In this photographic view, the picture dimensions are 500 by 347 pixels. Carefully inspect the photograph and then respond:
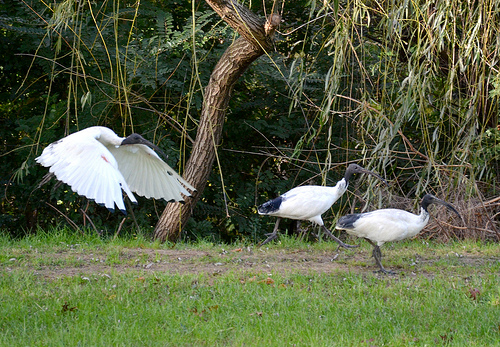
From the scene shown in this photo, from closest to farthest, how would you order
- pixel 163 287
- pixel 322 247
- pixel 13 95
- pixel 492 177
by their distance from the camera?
1. pixel 163 287
2. pixel 322 247
3. pixel 492 177
4. pixel 13 95

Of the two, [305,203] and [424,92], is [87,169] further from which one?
[424,92]

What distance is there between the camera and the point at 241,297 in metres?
5.04

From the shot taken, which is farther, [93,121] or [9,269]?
[93,121]

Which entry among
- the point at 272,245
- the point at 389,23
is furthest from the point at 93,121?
the point at 389,23

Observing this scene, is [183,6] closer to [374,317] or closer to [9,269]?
[9,269]

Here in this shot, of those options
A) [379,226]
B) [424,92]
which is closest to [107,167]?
[379,226]

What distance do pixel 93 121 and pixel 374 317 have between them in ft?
17.8

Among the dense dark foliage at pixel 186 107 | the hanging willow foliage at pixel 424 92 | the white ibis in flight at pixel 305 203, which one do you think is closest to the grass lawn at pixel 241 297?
the white ibis in flight at pixel 305 203

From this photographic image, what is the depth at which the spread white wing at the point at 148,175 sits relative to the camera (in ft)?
23.6

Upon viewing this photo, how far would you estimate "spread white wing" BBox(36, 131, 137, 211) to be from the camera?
5.31 metres

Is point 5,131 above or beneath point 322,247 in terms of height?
above

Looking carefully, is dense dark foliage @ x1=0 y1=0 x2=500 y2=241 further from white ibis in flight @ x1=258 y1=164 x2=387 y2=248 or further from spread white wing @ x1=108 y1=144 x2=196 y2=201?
spread white wing @ x1=108 y1=144 x2=196 y2=201

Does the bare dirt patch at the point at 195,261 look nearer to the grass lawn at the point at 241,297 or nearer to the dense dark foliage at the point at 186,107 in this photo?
the grass lawn at the point at 241,297

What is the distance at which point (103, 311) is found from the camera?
4.64 meters
